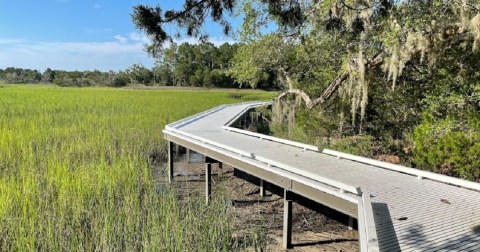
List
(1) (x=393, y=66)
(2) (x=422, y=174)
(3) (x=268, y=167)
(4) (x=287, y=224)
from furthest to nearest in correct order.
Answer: (1) (x=393, y=66)
(3) (x=268, y=167)
(4) (x=287, y=224)
(2) (x=422, y=174)

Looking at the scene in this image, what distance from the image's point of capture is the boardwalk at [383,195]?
3.39 meters

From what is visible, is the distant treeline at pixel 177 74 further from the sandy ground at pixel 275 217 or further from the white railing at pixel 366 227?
the white railing at pixel 366 227

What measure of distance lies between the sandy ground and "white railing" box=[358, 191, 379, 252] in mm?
1630

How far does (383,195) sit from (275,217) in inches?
115

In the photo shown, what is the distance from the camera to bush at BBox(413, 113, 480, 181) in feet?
22.5

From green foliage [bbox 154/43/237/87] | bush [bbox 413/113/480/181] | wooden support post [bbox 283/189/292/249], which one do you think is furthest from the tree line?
green foliage [bbox 154/43/237/87]

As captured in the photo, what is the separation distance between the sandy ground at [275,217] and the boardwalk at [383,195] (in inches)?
36.9

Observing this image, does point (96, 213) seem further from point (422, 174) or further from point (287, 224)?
point (422, 174)

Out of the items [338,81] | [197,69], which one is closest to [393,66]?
[338,81]

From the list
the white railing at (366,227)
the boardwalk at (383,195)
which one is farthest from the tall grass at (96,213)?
the white railing at (366,227)

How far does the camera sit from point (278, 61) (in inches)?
521

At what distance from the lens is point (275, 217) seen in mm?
7223

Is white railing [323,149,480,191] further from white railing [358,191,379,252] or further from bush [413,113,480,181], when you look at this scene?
bush [413,113,480,181]

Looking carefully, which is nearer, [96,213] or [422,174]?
[96,213]
